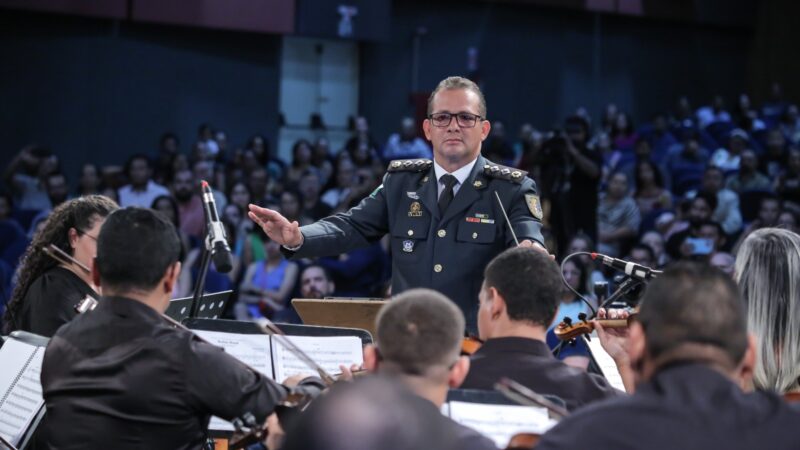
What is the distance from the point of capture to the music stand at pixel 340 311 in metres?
3.56

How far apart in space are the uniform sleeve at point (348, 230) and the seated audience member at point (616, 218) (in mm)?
5218

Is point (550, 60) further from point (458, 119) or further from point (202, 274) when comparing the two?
point (202, 274)

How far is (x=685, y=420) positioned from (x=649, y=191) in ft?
27.3

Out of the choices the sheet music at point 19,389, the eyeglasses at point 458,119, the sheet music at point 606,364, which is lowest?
the sheet music at point 19,389

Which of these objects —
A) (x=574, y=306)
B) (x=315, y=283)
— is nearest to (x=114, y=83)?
(x=315, y=283)

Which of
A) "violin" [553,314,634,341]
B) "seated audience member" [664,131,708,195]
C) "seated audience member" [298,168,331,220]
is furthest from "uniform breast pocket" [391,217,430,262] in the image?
"seated audience member" [664,131,708,195]

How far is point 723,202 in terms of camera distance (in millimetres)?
9133

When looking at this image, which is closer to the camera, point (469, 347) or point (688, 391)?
point (688, 391)

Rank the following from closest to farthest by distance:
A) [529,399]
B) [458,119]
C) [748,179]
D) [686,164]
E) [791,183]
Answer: [529,399] → [458,119] → [791,183] → [748,179] → [686,164]

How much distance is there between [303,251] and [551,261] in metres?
1.18

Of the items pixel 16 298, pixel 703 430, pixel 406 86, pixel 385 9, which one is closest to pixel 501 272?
pixel 703 430

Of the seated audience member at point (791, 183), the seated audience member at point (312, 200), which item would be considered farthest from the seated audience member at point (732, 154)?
the seated audience member at point (312, 200)

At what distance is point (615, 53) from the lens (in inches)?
611

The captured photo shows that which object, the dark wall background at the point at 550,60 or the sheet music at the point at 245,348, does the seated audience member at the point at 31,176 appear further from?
the sheet music at the point at 245,348
